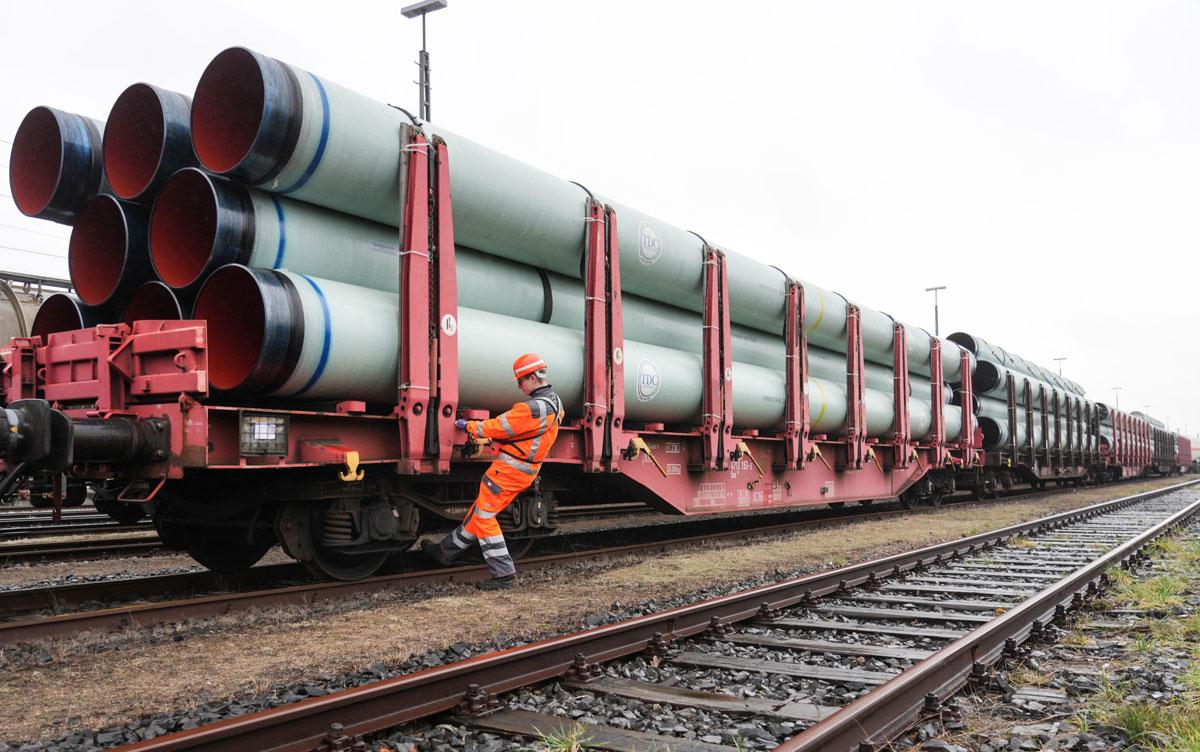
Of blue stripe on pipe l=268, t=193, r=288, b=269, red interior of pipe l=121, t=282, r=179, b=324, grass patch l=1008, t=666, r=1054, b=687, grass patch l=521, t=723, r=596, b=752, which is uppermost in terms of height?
blue stripe on pipe l=268, t=193, r=288, b=269

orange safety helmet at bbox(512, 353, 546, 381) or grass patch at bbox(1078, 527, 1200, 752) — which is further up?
orange safety helmet at bbox(512, 353, 546, 381)

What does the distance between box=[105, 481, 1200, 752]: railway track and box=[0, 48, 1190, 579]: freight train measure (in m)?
2.60

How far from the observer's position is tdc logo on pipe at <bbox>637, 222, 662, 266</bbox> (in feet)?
31.4

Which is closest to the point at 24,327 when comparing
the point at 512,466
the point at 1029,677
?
the point at 512,466

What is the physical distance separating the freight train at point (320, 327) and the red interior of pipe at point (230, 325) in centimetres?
2

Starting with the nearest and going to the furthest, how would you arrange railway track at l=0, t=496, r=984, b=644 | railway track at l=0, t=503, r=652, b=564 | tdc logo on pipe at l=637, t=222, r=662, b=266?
railway track at l=0, t=496, r=984, b=644 < railway track at l=0, t=503, r=652, b=564 < tdc logo on pipe at l=637, t=222, r=662, b=266

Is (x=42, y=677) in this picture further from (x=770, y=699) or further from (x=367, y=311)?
(x=770, y=699)

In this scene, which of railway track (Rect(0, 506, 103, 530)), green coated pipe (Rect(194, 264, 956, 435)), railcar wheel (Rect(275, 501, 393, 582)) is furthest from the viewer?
railway track (Rect(0, 506, 103, 530))

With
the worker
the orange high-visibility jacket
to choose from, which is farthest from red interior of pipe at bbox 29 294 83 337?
the orange high-visibility jacket

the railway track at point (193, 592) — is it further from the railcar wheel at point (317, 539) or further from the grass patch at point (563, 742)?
the grass patch at point (563, 742)

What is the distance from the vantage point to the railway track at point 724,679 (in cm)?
330

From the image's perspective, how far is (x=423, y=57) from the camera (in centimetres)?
1383

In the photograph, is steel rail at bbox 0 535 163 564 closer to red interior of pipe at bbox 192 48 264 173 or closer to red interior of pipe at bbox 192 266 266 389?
red interior of pipe at bbox 192 266 266 389

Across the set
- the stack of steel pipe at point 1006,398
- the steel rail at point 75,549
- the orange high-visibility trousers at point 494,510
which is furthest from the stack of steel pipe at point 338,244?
the stack of steel pipe at point 1006,398
